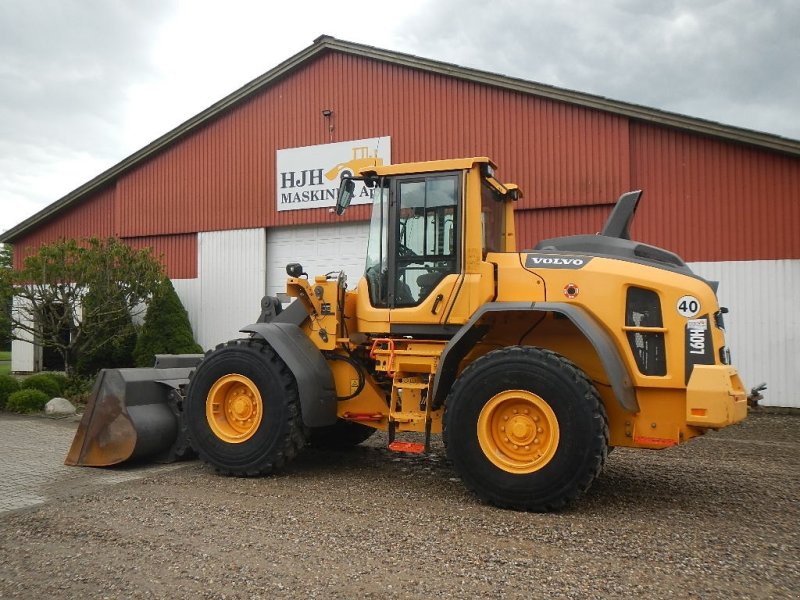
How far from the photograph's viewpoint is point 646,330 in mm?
5594

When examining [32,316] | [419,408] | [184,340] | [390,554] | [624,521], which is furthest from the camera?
[184,340]

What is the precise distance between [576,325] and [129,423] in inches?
172

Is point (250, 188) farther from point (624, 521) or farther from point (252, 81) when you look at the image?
point (624, 521)

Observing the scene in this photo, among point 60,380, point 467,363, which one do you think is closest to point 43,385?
point 60,380

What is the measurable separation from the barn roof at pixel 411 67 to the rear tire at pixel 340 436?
822 centimetres

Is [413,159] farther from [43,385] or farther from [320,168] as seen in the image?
[43,385]

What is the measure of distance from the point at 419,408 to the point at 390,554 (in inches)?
78.8

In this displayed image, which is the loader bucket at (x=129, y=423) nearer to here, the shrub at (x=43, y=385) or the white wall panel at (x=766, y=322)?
the shrub at (x=43, y=385)

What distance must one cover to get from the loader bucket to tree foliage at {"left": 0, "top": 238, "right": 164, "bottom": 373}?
287 inches

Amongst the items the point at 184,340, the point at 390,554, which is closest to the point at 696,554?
the point at 390,554

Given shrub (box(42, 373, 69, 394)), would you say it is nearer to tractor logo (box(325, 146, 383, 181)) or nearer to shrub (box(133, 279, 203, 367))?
shrub (box(133, 279, 203, 367))

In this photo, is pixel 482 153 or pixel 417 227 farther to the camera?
pixel 482 153

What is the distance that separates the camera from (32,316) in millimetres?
14438

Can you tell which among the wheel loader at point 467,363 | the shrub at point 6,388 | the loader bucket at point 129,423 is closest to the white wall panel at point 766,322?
the wheel loader at point 467,363
